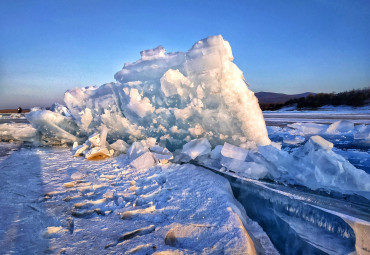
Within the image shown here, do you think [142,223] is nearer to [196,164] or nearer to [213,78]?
[196,164]

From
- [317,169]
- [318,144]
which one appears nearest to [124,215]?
[317,169]

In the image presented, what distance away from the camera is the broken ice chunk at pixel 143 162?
2.33 meters

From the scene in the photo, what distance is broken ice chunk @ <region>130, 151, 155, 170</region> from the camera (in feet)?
7.63

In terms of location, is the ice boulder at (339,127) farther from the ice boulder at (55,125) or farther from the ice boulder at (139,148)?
the ice boulder at (55,125)

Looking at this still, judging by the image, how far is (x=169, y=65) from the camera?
3.12 meters

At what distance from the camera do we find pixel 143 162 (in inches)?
92.9

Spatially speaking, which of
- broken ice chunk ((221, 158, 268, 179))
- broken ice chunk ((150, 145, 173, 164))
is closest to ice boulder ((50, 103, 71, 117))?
broken ice chunk ((150, 145, 173, 164))

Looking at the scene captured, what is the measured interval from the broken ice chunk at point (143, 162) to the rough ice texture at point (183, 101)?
26.0 inches

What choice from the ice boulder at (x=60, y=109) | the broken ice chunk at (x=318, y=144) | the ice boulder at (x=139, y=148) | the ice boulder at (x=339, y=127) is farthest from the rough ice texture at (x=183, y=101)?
the ice boulder at (x=339, y=127)

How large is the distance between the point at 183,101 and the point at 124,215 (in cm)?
200

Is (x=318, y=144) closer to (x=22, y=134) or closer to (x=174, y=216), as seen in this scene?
(x=174, y=216)

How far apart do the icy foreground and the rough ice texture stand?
33.3 inches

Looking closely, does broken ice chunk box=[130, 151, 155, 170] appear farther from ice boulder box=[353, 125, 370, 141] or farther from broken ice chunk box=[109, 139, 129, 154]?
ice boulder box=[353, 125, 370, 141]

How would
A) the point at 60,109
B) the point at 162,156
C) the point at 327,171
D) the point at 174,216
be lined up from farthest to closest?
the point at 60,109
the point at 162,156
the point at 327,171
the point at 174,216
